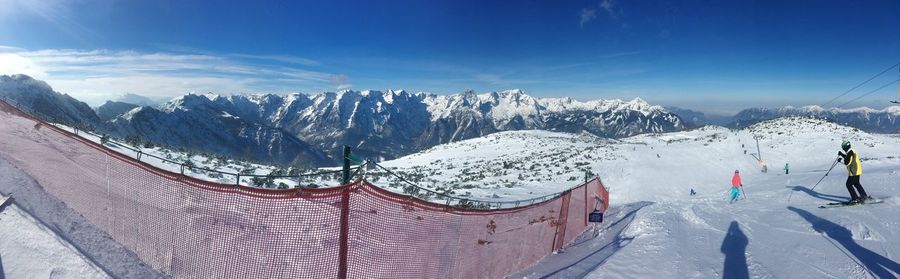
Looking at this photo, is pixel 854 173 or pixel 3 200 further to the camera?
pixel 854 173

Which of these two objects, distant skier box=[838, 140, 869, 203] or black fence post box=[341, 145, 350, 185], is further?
distant skier box=[838, 140, 869, 203]

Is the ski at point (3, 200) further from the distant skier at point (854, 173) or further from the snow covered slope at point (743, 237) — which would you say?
the distant skier at point (854, 173)

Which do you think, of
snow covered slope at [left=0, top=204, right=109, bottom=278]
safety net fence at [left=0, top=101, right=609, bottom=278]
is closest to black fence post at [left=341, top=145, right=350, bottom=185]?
safety net fence at [left=0, top=101, right=609, bottom=278]

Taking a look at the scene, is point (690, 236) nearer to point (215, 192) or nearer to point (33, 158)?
point (215, 192)

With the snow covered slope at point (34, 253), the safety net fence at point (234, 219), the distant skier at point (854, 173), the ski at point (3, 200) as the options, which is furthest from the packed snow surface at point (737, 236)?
the ski at point (3, 200)

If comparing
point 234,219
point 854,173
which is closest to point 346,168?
point 234,219

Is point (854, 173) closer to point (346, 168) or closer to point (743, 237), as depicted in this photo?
point (743, 237)

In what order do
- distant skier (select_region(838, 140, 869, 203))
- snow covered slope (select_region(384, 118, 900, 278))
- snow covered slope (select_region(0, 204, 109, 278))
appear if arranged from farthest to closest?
distant skier (select_region(838, 140, 869, 203)) < snow covered slope (select_region(384, 118, 900, 278)) < snow covered slope (select_region(0, 204, 109, 278))

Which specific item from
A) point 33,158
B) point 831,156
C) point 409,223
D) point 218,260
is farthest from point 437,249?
point 831,156

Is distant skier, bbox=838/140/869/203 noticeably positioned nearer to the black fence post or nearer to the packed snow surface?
the packed snow surface
